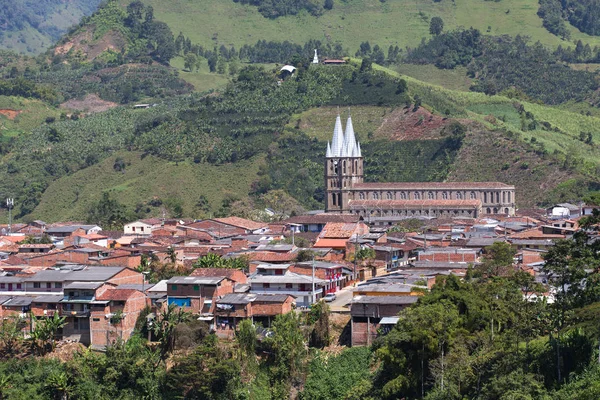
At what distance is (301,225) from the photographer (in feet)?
293

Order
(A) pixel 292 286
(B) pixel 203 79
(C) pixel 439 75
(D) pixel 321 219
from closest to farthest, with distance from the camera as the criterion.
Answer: (A) pixel 292 286 → (D) pixel 321 219 → (C) pixel 439 75 → (B) pixel 203 79

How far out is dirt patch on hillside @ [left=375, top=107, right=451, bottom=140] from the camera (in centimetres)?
13025

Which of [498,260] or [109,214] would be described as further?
[109,214]

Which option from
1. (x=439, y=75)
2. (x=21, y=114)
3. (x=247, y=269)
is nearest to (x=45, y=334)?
(x=247, y=269)

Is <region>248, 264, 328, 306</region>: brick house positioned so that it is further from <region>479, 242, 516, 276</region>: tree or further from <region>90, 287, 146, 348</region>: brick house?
<region>479, 242, 516, 276</region>: tree

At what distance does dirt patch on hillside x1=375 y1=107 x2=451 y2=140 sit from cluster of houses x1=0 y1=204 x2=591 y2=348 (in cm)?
3972

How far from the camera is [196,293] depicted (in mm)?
55344

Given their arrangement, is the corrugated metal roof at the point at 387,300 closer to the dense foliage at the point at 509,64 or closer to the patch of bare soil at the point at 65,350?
the patch of bare soil at the point at 65,350

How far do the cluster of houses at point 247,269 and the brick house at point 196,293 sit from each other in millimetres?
45

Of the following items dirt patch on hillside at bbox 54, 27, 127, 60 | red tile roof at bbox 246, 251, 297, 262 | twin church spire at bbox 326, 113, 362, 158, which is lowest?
red tile roof at bbox 246, 251, 297, 262

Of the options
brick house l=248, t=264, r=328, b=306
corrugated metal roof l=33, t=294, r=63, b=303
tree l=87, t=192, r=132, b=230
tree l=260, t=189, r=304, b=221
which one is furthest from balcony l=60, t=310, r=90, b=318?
tree l=260, t=189, r=304, b=221

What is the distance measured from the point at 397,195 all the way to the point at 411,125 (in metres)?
24.3

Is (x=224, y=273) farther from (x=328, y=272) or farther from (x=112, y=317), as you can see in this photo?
(x=112, y=317)

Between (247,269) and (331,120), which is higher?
(331,120)
